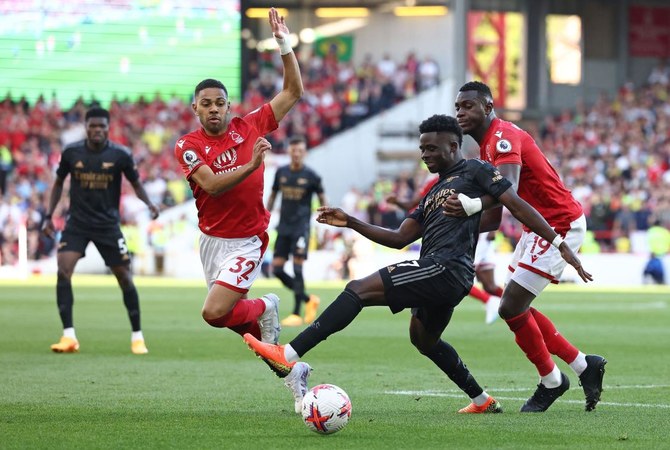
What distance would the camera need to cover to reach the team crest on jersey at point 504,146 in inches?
361

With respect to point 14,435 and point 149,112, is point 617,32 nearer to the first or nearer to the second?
point 149,112

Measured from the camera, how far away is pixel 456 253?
27.9ft

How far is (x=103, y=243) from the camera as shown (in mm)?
14047

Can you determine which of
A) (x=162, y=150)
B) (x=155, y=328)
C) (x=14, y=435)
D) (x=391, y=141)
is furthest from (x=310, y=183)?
(x=391, y=141)

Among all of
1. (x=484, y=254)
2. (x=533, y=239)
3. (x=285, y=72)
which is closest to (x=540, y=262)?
(x=533, y=239)

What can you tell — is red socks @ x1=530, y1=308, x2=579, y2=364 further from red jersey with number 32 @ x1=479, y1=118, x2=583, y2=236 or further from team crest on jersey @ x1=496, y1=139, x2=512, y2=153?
team crest on jersey @ x1=496, y1=139, x2=512, y2=153

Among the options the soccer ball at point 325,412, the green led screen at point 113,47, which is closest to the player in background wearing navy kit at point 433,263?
the soccer ball at point 325,412

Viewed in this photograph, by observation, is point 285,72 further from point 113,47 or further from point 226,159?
point 113,47

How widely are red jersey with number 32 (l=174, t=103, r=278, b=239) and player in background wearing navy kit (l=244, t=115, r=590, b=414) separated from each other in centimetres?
121

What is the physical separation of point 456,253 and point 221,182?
5.91 feet

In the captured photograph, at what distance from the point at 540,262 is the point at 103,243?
5.98 m

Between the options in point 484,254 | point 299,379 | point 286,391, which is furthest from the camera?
point 484,254

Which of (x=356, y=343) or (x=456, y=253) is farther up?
(x=456, y=253)

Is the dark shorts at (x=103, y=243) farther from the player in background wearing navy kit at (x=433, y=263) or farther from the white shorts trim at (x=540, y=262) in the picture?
the player in background wearing navy kit at (x=433, y=263)
